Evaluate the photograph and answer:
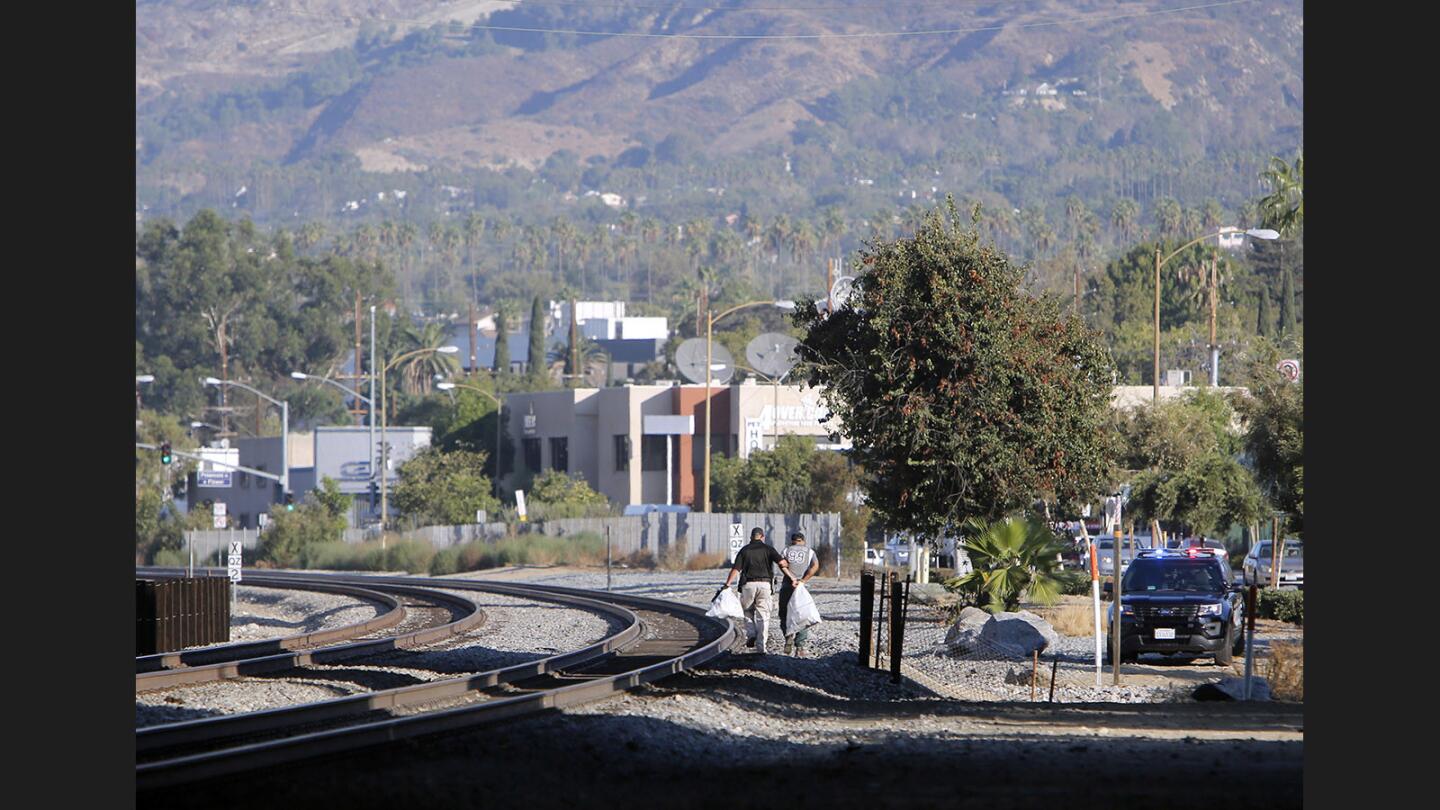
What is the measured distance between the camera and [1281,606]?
33781 mm

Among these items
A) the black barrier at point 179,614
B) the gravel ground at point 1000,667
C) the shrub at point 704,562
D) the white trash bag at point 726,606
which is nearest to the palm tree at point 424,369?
the shrub at point 704,562

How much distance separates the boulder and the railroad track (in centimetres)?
573

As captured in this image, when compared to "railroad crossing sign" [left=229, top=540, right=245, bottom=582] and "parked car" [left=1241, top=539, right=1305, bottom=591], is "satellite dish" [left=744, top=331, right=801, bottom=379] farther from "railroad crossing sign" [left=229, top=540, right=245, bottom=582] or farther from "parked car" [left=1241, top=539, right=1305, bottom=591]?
"railroad crossing sign" [left=229, top=540, right=245, bottom=582]

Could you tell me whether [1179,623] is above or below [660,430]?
A: below

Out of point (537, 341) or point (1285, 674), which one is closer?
point (1285, 674)

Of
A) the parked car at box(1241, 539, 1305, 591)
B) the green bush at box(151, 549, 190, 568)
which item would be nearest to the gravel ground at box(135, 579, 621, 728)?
the parked car at box(1241, 539, 1305, 591)

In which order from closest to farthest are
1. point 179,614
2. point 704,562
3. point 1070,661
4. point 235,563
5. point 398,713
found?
1. point 398,713
2. point 1070,661
3. point 179,614
4. point 235,563
5. point 704,562

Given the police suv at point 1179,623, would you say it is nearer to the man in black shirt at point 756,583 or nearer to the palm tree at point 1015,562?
the palm tree at point 1015,562

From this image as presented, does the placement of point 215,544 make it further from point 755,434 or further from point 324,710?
point 324,710

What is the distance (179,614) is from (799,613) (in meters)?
10.7

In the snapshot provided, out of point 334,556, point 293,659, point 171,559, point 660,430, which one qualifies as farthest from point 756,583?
point 171,559

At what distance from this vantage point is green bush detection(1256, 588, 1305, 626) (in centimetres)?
3347

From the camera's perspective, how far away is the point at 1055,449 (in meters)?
31.8
